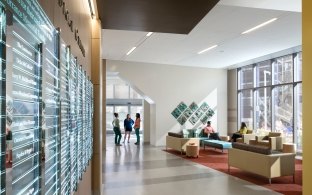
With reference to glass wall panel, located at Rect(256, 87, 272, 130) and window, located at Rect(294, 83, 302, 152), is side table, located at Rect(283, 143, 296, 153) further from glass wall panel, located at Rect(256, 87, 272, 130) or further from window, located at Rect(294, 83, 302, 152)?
glass wall panel, located at Rect(256, 87, 272, 130)

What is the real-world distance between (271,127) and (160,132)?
4.97 meters

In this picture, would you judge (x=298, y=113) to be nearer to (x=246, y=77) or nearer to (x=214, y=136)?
(x=214, y=136)

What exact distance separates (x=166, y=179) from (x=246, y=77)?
9541mm

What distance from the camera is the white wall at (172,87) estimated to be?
14.7m

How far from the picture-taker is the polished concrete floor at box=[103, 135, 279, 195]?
664 cm

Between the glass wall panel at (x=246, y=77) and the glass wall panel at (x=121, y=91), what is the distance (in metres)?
10.3

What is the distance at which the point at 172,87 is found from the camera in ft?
50.7

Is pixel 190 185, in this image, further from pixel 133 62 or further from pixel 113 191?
pixel 133 62

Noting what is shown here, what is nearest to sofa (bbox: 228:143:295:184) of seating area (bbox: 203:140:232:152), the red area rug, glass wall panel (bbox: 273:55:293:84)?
the red area rug

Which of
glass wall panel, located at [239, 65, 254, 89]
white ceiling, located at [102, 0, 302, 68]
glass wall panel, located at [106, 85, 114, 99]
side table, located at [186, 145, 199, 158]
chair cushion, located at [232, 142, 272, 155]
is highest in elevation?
white ceiling, located at [102, 0, 302, 68]

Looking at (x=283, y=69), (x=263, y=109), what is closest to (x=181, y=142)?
(x=263, y=109)

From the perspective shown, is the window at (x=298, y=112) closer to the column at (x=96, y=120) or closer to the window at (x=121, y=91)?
the column at (x=96, y=120)

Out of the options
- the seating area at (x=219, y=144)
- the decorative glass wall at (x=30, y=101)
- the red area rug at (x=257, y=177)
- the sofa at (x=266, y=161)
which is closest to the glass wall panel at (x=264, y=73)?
the seating area at (x=219, y=144)

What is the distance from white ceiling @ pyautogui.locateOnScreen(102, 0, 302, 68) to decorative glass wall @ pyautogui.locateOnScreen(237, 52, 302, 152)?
1.23 meters
